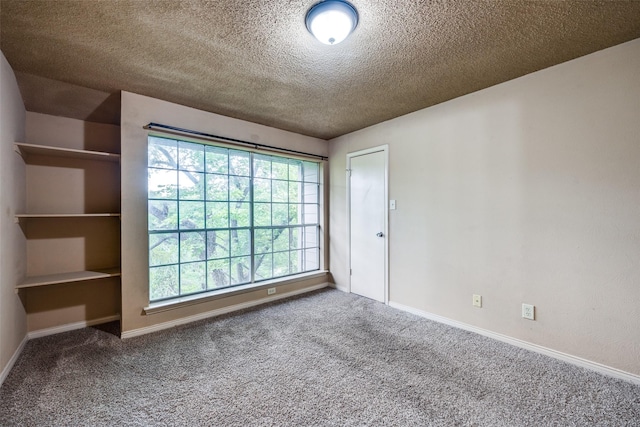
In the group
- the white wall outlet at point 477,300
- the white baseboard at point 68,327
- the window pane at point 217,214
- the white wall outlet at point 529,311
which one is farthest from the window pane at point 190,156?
the white wall outlet at point 529,311

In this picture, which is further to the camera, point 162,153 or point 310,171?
point 310,171

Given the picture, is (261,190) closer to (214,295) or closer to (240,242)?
(240,242)

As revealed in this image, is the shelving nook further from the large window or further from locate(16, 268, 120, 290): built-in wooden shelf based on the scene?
the large window

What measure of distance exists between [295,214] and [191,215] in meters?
1.48

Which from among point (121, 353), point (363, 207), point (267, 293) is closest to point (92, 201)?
point (121, 353)

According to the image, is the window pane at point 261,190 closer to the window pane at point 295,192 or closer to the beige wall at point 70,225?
the window pane at point 295,192

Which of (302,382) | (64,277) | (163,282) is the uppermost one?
(64,277)

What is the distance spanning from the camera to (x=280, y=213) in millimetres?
3902

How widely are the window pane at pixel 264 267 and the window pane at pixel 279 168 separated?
3.73 ft

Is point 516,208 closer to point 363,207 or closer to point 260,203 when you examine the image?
point 363,207

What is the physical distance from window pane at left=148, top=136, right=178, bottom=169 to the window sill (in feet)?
4.81

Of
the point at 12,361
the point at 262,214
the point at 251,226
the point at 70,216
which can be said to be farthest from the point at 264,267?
the point at 12,361

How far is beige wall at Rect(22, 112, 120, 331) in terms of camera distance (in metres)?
2.75

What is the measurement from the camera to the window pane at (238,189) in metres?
3.40
